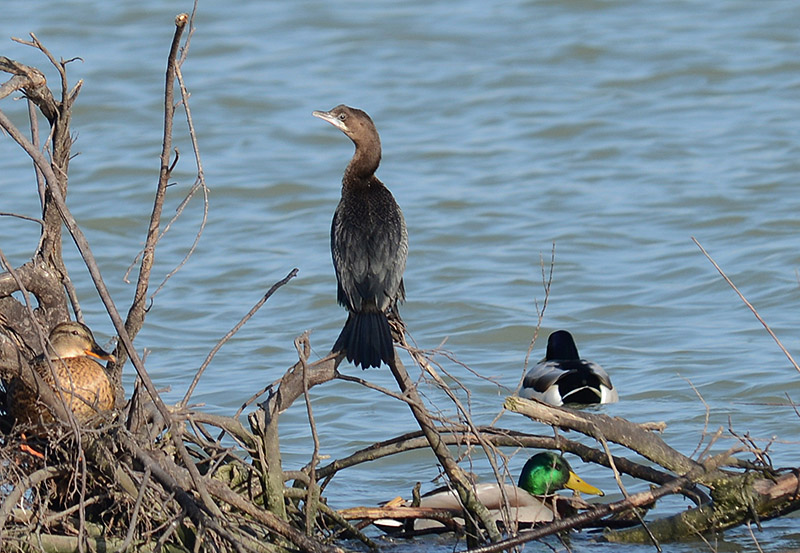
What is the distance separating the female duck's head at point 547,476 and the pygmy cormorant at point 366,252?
1.14 m

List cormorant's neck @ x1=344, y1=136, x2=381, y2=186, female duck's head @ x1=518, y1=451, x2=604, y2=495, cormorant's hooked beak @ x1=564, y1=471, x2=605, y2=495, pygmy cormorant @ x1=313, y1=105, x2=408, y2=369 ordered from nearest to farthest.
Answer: pygmy cormorant @ x1=313, y1=105, x2=408, y2=369
cormorant's neck @ x1=344, y1=136, x2=381, y2=186
female duck's head @ x1=518, y1=451, x2=604, y2=495
cormorant's hooked beak @ x1=564, y1=471, x2=605, y2=495

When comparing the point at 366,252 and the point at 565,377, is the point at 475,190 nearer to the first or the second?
the point at 565,377

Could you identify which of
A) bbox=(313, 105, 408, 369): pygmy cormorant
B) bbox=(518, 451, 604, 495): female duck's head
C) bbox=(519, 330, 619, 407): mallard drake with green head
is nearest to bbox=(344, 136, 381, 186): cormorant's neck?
bbox=(313, 105, 408, 369): pygmy cormorant

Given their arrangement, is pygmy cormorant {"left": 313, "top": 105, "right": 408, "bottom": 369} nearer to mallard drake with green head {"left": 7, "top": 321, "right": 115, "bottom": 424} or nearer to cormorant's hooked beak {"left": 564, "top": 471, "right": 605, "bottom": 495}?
mallard drake with green head {"left": 7, "top": 321, "right": 115, "bottom": 424}

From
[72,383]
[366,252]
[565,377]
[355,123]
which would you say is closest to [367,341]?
[366,252]

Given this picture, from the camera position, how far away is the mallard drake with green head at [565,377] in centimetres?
838

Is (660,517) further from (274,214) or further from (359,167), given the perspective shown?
(274,214)

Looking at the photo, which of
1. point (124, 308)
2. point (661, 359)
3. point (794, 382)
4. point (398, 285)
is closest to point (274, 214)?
point (124, 308)

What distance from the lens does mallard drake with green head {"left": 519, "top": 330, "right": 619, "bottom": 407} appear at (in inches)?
330

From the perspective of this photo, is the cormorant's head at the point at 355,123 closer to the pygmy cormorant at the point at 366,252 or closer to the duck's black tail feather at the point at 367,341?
the pygmy cormorant at the point at 366,252

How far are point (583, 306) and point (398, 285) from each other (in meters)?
4.78

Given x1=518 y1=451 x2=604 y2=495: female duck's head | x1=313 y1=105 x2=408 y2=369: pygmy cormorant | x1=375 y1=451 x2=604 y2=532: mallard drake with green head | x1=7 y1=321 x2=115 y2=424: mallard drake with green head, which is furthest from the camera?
x1=518 y1=451 x2=604 y2=495: female duck's head

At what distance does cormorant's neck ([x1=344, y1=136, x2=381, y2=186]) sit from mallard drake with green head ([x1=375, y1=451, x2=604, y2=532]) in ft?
4.63

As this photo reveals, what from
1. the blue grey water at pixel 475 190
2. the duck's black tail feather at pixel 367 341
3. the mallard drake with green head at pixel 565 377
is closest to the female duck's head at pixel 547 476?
the blue grey water at pixel 475 190
